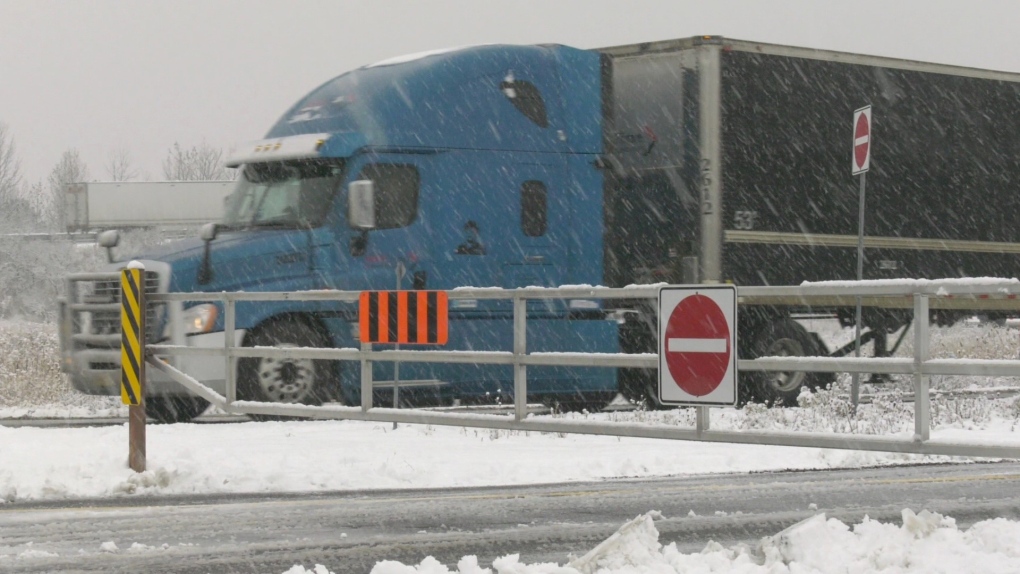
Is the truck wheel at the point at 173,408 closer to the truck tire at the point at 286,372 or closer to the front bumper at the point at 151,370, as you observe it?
the front bumper at the point at 151,370

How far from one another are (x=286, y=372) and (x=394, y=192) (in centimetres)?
214

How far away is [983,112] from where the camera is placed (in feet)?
56.4

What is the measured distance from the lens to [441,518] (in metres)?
7.60

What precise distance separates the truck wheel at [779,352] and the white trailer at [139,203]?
35.4 metres

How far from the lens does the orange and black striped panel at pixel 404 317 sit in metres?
9.74

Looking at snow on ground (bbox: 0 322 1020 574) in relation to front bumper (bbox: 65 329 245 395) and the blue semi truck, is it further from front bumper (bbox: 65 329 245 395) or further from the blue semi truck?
the blue semi truck

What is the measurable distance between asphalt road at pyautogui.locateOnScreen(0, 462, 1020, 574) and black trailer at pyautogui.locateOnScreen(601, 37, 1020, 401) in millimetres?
5880

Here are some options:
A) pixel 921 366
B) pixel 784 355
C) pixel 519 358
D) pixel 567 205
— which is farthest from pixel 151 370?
pixel 921 366

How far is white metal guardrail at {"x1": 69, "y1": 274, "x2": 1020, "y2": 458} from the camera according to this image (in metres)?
7.14

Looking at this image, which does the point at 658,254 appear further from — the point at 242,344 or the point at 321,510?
the point at 321,510

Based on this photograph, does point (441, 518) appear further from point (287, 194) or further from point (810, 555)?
point (287, 194)

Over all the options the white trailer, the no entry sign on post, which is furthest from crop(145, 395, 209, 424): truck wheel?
the white trailer

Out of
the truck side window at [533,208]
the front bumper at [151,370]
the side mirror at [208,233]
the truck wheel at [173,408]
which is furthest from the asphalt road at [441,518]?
the truck wheel at [173,408]

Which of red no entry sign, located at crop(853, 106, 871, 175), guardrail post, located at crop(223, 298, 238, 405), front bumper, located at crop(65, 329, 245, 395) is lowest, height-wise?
front bumper, located at crop(65, 329, 245, 395)
